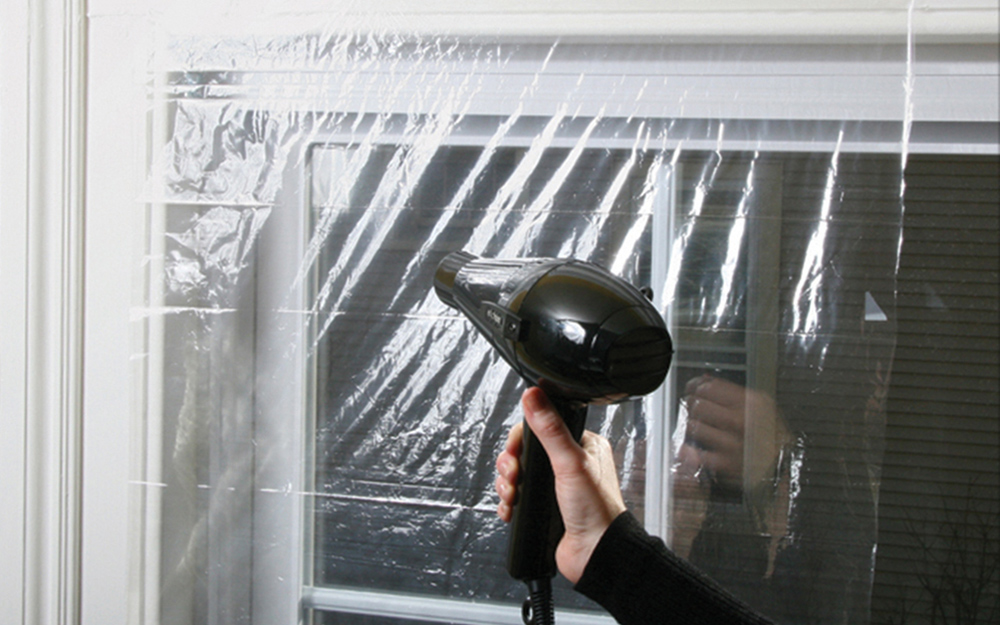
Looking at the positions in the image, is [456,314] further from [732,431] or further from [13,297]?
[13,297]

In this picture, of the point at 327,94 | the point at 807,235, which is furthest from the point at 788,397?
the point at 327,94

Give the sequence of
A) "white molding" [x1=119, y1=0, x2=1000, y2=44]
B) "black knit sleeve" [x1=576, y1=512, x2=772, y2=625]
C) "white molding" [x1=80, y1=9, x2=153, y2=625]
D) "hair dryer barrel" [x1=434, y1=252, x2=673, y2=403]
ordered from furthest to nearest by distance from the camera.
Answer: "white molding" [x1=80, y1=9, x2=153, y2=625] → "white molding" [x1=119, y1=0, x2=1000, y2=44] → "black knit sleeve" [x1=576, y1=512, x2=772, y2=625] → "hair dryer barrel" [x1=434, y1=252, x2=673, y2=403]

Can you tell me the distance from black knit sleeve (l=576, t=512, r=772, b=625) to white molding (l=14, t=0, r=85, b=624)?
2.58 feet

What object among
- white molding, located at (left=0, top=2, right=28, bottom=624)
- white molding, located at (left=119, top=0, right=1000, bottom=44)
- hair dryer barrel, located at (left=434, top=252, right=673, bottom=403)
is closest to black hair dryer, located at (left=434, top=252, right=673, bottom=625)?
hair dryer barrel, located at (left=434, top=252, right=673, bottom=403)

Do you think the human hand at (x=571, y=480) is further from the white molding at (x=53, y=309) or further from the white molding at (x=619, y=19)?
the white molding at (x=53, y=309)

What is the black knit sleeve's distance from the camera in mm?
766

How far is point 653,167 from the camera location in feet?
3.05

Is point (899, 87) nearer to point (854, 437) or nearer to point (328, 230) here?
point (854, 437)

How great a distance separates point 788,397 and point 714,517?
183 millimetres

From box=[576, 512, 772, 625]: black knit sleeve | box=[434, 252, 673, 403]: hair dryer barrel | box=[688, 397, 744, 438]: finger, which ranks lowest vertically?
box=[576, 512, 772, 625]: black knit sleeve

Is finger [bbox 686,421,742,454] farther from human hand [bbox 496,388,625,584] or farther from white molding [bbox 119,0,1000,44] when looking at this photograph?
white molding [bbox 119,0,1000,44]

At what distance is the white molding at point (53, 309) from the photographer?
3.36ft

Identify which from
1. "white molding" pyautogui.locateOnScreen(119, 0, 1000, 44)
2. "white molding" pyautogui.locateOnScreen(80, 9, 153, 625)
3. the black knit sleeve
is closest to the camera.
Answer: the black knit sleeve

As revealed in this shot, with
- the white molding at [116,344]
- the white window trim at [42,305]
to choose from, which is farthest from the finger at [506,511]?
the white window trim at [42,305]
